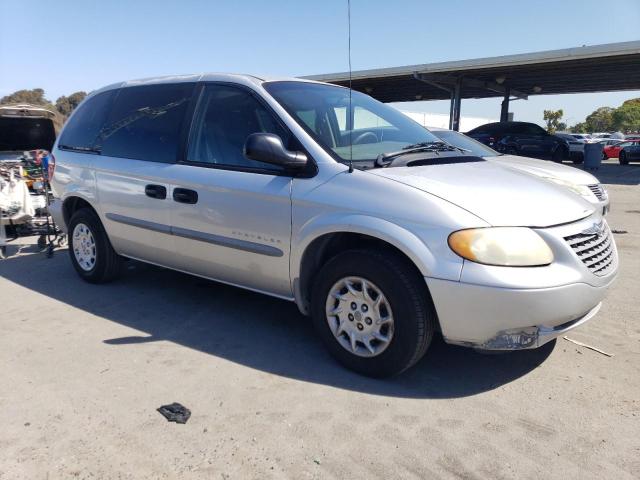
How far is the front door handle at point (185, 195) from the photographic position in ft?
12.2

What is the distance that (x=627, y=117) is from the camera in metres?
77.7

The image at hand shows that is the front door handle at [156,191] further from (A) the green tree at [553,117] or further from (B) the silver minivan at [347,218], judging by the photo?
(A) the green tree at [553,117]

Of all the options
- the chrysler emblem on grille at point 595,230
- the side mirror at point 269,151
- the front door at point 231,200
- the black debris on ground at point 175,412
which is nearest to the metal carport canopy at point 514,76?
the chrysler emblem on grille at point 595,230

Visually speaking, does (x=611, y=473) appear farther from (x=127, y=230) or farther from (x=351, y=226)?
(x=127, y=230)

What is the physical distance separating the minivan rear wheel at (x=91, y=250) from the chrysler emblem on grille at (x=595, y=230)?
12.8 feet

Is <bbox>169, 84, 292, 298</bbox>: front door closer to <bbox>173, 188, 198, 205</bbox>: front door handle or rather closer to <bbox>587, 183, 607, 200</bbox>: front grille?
<bbox>173, 188, 198, 205</bbox>: front door handle

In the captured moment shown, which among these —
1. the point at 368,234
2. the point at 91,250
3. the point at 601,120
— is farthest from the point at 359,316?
the point at 601,120

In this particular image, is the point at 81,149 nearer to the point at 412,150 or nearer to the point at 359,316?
the point at 412,150

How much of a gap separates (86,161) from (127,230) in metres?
0.88

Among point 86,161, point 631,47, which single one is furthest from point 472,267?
point 631,47

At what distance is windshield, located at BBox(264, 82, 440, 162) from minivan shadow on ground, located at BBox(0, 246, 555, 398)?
1.36 meters

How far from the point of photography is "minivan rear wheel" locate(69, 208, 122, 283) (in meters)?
4.75

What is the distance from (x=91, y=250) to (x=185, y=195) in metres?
1.70

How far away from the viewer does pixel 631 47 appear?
48.5ft
